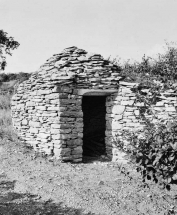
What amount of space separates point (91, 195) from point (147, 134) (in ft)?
6.33

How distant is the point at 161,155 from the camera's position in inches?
124

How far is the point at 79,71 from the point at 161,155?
4.26 metres

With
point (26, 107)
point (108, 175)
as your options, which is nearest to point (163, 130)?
point (108, 175)

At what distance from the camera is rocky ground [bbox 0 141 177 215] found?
436cm

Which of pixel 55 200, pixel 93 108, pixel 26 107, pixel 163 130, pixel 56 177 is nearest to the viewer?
pixel 163 130

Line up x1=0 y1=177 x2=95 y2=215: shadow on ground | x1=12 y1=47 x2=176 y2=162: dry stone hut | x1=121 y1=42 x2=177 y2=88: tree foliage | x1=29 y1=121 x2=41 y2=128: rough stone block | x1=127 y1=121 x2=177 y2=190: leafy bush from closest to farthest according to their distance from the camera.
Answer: x1=127 y1=121 x2=177 y2=190: leafy bush, x1=0 y1=177 x2=95 y2=215: shadow on ground, x1=12 y1=47 x2=176 y2=162: dry stone hut, x1=29 y1=121 x2=41 y2=128: rough stone block, x1=121 y1=42 x2=177 y2=88: tree foliage

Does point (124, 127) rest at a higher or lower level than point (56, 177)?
higher

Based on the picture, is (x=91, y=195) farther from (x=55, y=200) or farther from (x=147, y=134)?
(x=147, y=134)

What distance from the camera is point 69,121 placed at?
6.68 m

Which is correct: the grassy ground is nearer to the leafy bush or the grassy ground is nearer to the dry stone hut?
the dry stone hut

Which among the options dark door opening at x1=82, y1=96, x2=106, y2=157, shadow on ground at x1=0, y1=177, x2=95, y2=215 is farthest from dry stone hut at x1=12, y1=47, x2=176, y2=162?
shadow on ground at x1=0, y1=177, x2=95, y2=215

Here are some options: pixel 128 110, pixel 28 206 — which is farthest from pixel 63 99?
pixel 28 206

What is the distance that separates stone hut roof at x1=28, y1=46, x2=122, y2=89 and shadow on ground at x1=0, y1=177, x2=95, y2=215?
2928mm

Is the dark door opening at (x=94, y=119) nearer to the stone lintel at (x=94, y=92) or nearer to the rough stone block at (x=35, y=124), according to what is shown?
the stone lintel at (x=94, y=92)
